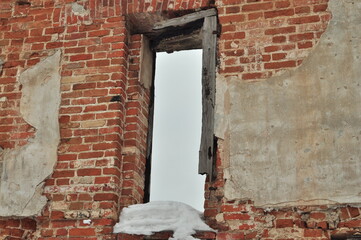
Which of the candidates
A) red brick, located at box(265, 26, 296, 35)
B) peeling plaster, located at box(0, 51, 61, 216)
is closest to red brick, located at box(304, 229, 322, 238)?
red brick, located at box(265, 26, 296, 35)

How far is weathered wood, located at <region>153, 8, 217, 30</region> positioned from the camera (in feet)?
15.8

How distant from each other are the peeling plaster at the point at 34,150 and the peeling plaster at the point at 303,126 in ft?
5.00

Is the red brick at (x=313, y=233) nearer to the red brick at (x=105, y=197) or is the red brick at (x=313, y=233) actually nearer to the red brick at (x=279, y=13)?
the red brick at (x=105, y=197)

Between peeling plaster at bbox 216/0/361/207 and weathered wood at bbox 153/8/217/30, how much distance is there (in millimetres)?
666

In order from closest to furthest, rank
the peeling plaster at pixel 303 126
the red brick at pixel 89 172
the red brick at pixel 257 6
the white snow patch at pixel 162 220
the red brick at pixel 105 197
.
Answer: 1. the peeling plaster at pixel 303 126
2. the white snow patch at pixel 162 220
3. the red brick at pixel 105 197
4. the red brick at pixel 89 172
5. the red brick at pixel 257 6

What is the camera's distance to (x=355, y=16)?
4453mm

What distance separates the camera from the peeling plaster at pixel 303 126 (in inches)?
160

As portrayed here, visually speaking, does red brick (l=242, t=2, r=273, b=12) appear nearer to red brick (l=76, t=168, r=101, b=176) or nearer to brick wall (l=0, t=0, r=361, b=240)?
brick wall (l=0, t=0, r=361, b=240)

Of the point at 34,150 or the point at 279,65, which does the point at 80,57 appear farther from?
the point at 279,65

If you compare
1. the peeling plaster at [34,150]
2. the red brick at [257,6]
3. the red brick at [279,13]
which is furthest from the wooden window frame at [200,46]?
the peeling plaster at [34,150]

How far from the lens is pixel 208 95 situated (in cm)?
462

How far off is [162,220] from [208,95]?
1151 millimetres

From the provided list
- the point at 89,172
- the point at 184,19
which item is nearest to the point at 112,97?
the point at 89,172

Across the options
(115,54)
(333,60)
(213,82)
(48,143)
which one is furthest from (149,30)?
(333,60)
